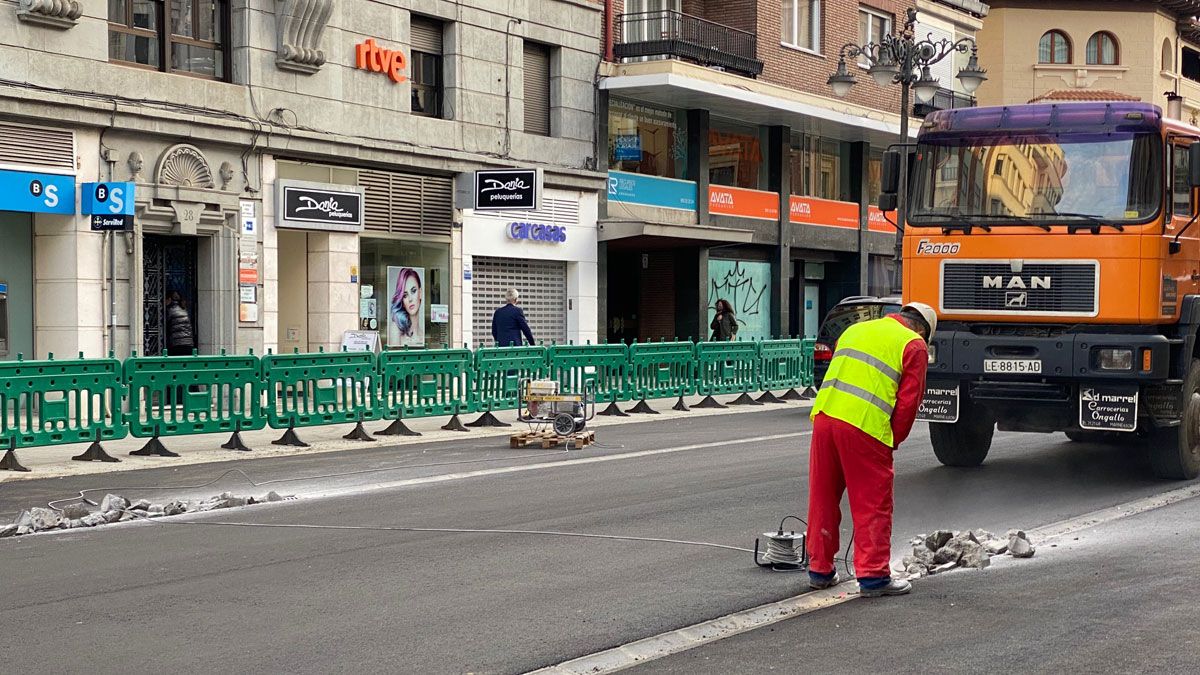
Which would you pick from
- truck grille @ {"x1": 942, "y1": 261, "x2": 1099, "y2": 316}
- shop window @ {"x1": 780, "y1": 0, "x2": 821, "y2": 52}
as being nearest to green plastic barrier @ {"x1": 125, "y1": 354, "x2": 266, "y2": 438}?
truck grille @ {"x1": 942, "y1": 261, "x2": 1099, "y2": 316}

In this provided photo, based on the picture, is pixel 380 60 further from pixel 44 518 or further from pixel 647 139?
pixel 44 518

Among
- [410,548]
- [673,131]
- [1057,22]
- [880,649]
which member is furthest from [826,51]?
[880,649]

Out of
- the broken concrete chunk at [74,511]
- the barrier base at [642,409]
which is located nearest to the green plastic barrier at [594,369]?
the barrier base at [642,409]

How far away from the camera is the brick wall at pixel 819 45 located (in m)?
32.4

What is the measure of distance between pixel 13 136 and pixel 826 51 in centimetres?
2179

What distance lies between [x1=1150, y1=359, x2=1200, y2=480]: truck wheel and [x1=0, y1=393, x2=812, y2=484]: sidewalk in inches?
268

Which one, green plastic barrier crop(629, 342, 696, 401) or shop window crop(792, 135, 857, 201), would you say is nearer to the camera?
green plastic barrier crop(629, 342, 696, 401)

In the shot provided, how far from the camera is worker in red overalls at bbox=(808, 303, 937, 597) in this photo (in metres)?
7.52

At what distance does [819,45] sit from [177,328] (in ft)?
64.2

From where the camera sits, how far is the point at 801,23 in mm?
34594

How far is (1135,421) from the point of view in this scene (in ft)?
38.0

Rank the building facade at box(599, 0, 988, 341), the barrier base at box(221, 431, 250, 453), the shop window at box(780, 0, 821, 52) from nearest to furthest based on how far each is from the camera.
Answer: the barrier base at box(221, 431, 250, 453)
the building facade at box(599, 0, 988, 341)
the shop window at box(780, 0, 821, 52)

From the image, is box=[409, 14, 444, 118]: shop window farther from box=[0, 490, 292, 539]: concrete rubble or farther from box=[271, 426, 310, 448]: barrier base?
box=[0, 490, 292, 539]: concrete rubble

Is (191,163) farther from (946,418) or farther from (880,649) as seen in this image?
(880,649)
